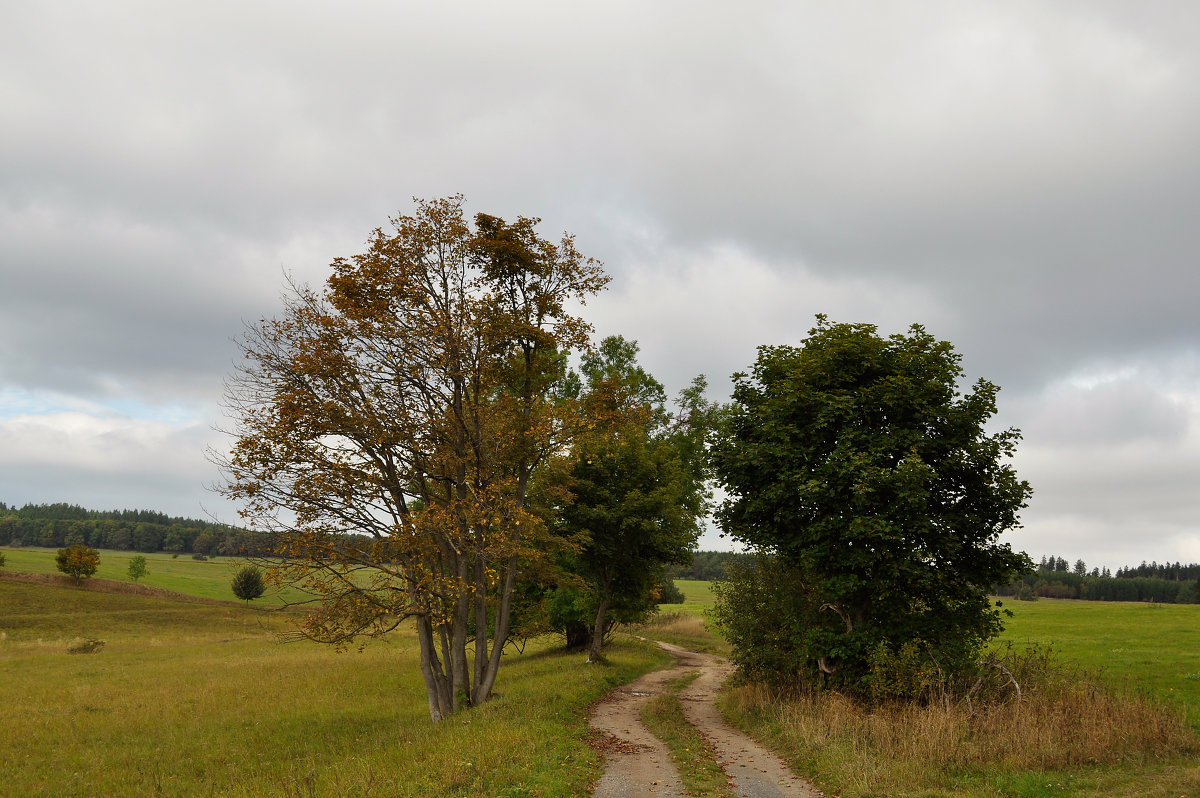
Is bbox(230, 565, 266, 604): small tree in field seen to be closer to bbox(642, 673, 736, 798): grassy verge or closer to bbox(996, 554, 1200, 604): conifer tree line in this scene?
bbox(642, 673, 736, 798): grassy verge

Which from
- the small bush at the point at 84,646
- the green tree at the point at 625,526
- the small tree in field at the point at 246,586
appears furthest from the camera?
the small tree in field at the point at 246,586

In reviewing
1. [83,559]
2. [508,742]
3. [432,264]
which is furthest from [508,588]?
[83,559]

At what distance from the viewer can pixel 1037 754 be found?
13508mm

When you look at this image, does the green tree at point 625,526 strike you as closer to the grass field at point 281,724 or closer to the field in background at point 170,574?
the grass field at point 281,724

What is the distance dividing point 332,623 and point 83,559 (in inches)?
3269

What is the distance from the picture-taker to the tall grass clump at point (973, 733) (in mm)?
12961

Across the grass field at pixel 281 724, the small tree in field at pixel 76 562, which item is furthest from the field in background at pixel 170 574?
the grass field at pixel 281 724

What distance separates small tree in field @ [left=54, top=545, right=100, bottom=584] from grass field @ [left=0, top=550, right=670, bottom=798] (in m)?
36.8

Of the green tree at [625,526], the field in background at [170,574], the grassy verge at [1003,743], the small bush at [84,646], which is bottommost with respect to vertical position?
the field in background at [170,574]

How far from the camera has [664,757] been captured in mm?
15367

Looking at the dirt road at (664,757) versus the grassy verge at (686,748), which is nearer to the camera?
the dirt road at (664,757)

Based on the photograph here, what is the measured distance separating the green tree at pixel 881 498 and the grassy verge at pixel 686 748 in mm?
4317

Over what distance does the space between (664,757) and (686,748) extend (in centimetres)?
102

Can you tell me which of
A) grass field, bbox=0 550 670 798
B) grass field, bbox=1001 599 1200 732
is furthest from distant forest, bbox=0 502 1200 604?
grass field, bbox=0 550 670 798
